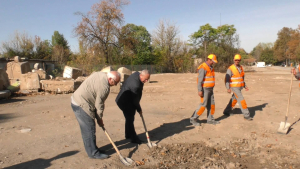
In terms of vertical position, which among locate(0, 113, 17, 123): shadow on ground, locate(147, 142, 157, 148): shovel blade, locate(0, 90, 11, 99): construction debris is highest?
locate(0, 90, 11, 99): construction debris

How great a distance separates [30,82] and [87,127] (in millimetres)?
10598

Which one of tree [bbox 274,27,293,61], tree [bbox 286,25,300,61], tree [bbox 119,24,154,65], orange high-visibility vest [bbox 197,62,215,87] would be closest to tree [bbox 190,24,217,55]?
tree [bbox 119,24,154,65]

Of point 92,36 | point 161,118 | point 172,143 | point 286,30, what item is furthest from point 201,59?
point 286,30

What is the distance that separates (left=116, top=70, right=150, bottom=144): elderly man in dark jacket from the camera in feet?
15.7

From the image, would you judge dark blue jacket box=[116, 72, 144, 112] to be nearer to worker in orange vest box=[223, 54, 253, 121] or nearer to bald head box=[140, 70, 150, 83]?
bald head box=[140, 70, 150, 83]

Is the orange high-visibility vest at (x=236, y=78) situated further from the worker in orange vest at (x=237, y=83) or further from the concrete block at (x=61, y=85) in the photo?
the concrete block at (x=61, y=85)

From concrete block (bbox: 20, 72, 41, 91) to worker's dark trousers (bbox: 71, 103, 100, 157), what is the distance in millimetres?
10171

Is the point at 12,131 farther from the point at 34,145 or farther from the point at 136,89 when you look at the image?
the point at 136,89

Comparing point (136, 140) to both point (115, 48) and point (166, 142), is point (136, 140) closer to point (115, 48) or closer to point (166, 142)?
point (166, 142)

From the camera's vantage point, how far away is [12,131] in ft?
19.3

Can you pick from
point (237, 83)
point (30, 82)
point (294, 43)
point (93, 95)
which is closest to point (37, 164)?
point (93, 95)

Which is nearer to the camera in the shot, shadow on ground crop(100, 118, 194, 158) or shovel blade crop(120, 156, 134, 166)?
shovel blade crop(120, 156, 134, 166)

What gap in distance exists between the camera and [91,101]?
161 inches

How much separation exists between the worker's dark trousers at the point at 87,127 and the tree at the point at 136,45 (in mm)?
26142
